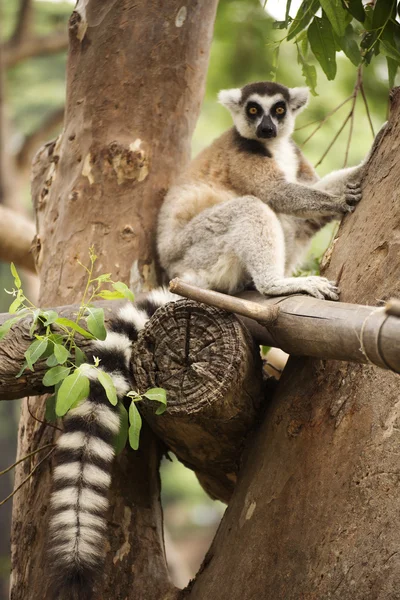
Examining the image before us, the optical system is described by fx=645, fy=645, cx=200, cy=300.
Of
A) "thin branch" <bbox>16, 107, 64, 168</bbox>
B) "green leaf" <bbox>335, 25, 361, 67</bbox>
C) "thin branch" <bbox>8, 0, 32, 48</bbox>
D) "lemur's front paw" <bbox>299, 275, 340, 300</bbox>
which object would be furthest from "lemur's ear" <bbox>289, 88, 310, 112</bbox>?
"thin branch" <bbox>8, 0, 32, 48</bbox>

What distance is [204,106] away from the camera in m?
10.4

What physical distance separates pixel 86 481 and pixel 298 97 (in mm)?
3358

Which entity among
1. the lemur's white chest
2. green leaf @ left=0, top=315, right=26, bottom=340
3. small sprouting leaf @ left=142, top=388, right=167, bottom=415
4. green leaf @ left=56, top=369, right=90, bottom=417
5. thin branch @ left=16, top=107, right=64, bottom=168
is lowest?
small sprouting leaf @ left=142, top=388, right=167, bottom=415

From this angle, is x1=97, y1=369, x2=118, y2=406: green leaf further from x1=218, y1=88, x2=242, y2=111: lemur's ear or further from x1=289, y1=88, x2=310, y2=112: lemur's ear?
x1=289, y1=88, x2=310, y2=112: lemur's ear

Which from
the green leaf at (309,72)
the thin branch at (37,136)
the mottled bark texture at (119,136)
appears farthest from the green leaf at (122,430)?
the thin branch at (37,136)

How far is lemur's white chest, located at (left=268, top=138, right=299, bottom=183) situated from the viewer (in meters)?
4.37

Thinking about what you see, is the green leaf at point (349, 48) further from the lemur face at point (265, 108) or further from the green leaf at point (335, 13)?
the lemur face at point (265, 108)

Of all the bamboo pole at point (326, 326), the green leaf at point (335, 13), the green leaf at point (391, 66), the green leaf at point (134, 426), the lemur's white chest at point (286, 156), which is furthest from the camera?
the lemur's white chest at point (286, 156)

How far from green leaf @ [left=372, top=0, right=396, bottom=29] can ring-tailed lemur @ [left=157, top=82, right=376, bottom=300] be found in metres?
0.81

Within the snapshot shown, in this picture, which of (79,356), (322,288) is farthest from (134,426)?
(322,288)

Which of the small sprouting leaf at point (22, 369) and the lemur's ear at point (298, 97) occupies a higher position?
the lemur's ear at point (298, 97)

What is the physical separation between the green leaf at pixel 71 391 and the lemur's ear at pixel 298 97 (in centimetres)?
311

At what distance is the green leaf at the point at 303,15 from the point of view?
3.35 metres

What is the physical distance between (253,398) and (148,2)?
277cm
